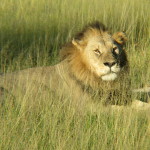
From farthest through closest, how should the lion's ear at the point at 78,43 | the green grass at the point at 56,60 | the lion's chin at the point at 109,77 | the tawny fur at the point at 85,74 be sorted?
the lion's ear at the point at 78,43 → the tawny fur at the point at 85,74 → the lion's chin at the point at 109,77 → the green grass at the point at 56,60

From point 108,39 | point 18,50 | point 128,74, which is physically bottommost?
point 18,50

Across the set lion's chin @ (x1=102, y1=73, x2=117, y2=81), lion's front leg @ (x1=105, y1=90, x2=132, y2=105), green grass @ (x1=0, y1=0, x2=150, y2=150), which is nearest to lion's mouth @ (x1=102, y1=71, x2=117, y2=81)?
lion's chin @ (x1=102, y1=73, x2=117, y2=81)

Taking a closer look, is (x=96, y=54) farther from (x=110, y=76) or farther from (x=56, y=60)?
(x=56, y=60)

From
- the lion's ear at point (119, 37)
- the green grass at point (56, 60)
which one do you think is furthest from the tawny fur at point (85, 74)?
the green grass at point (56, 60)

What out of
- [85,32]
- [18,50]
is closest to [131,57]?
[85,32]

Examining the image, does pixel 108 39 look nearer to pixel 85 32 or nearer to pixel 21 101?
pixel 85 32

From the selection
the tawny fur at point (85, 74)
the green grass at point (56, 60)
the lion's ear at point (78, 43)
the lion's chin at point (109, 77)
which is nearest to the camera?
the green grass at point (56, 60)

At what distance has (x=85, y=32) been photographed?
4.39 metres

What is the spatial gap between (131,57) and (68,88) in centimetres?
137

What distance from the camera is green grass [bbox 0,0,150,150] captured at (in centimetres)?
315

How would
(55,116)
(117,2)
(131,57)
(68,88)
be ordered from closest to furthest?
(55,116)
(68,88)
(131,57)
(117,2)

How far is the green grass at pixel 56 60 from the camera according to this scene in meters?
3.15

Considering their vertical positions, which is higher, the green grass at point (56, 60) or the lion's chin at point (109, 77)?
the lion's chin at point (109, 77)

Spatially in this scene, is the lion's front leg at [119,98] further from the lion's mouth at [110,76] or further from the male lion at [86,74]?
the lion's mouth at [110,76]
